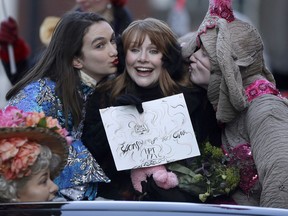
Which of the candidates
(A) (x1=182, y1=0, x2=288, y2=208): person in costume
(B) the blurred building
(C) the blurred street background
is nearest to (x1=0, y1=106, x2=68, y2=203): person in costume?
(A) (x1=182, y1=0, x2=288, y2=208): person in costume

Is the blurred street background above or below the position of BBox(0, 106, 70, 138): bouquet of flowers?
below

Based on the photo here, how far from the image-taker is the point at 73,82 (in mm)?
6703

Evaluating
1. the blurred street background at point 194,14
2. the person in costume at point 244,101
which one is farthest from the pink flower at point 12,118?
the blurred street background at point 194,14

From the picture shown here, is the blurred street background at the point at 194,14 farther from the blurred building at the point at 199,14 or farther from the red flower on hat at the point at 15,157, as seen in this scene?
the red flower on hat at the point at 15,157

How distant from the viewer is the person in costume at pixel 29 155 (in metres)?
5.53

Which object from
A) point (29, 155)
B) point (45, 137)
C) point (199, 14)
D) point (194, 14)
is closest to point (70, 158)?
point (45, 137)

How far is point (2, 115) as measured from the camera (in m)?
5.70

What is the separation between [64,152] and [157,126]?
95cm

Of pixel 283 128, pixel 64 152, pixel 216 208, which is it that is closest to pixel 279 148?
pixel 283 128

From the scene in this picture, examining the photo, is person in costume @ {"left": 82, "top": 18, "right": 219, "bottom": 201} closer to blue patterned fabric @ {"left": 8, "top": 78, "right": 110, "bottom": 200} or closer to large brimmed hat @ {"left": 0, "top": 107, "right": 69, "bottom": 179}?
blue patterned fabric @ {"left": 8, "top": 78, "right": 110, "bottom": 200}

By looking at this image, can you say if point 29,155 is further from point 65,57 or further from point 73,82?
point 65,57

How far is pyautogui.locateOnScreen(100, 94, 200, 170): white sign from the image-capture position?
21.6 ft

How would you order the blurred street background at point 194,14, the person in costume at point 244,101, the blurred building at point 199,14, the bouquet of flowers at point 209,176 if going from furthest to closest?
the blurred building at point 199,14 → the blurred street background at point 194,14 → the bouquet of flowers at point 209,176 → the person in costume at point 244,101

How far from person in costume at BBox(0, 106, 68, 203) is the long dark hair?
885 millimetres
